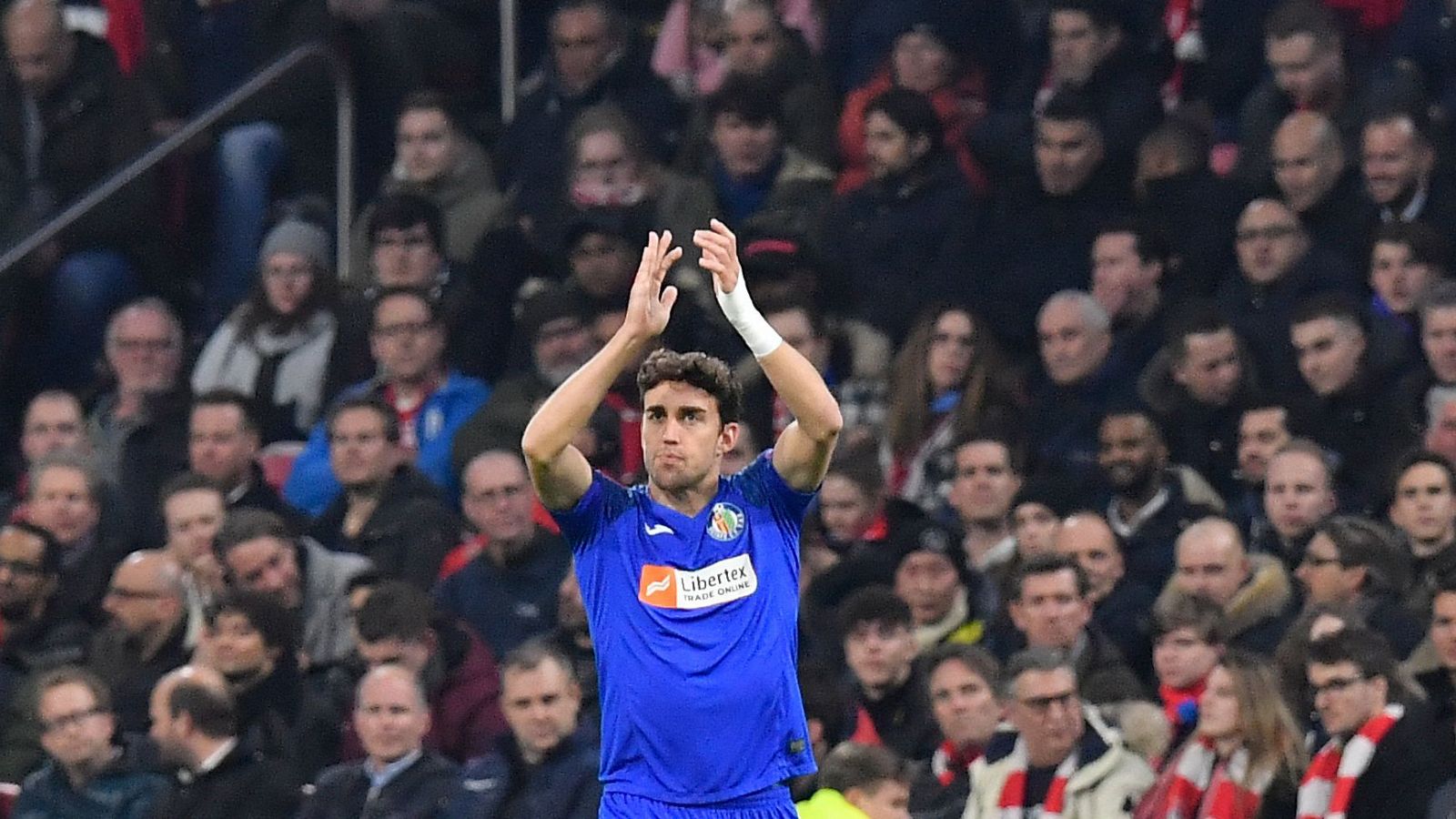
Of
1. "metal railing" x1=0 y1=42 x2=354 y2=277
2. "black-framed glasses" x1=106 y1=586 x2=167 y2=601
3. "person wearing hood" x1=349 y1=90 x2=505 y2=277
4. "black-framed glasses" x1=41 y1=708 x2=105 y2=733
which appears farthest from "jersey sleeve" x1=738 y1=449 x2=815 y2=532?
"metal railing" x1=0 y1=42 x2=354 y2=277

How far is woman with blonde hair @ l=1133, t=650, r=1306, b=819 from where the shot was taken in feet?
35.5

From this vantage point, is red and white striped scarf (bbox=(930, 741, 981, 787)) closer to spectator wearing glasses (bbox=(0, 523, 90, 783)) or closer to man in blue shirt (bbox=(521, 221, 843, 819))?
man in blue shirt (bbox=(521, 221, 843, 819))

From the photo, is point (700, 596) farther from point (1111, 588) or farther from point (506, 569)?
point (506, 569)

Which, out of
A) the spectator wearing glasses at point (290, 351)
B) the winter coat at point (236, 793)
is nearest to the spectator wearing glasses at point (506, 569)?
the winter coat at point (236, 793)

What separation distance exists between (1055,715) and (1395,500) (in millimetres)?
1433

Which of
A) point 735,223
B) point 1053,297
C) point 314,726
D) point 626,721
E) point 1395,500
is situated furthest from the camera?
point 735,223

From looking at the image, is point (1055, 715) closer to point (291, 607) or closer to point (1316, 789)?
point (1316, 789)

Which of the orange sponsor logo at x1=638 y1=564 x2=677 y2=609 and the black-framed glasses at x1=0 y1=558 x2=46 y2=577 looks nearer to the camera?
the orange sponsor logo at x1=638 y1=564 x2=677 y2=609

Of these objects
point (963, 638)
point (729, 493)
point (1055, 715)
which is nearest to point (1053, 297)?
point (963, 638)

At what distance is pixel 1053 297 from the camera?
13.2 meters

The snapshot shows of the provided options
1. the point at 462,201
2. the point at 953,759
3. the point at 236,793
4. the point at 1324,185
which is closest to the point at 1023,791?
the point at 953,759

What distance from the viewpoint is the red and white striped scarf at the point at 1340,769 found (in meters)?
10.6

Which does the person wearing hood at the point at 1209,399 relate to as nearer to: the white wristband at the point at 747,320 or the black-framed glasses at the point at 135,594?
the black-framed glasses at the point at 135,594

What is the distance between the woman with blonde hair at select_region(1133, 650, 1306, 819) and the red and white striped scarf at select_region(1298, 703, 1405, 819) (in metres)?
0.16
